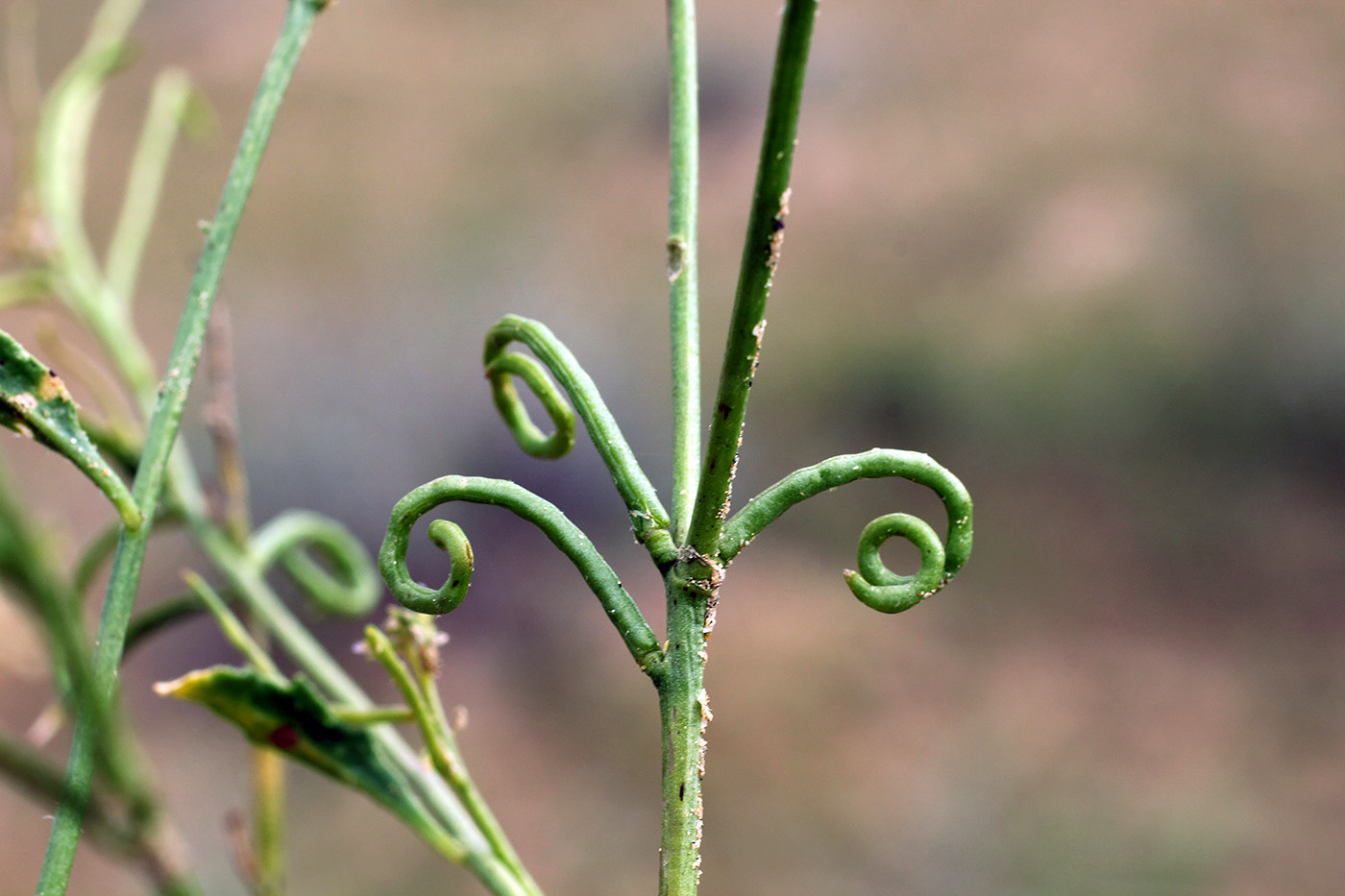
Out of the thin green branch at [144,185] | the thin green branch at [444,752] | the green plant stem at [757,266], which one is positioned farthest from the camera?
the thin green branch at [144,185]

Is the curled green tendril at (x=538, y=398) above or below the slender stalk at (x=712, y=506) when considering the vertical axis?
above

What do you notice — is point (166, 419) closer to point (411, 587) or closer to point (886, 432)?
point (411, 587)

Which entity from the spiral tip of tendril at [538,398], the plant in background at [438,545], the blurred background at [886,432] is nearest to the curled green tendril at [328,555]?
the plant in background at [438,545]

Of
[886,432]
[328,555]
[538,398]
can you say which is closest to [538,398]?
[538,398]

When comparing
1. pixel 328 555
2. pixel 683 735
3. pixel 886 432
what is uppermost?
pixel 886 432

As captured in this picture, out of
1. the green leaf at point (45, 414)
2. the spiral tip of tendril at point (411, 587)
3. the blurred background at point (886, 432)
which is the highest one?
the blurred background at point (886, 432)

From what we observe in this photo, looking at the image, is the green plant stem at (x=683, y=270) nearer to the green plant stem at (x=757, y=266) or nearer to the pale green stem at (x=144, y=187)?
the green plant stem at (x=757, y=266)

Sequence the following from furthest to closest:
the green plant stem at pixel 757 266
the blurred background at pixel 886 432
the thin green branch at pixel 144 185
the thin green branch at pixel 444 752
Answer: the blurred background at pixel 886 432 → the thin green branch at pixel 144 185 → the thin green branch at pixel 444 752 → the green plant stem at pixel 757 266
